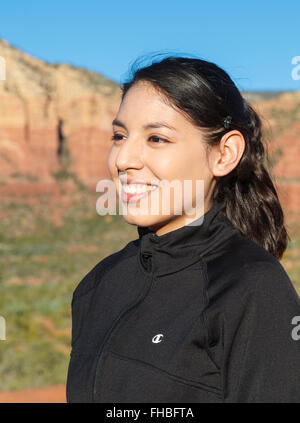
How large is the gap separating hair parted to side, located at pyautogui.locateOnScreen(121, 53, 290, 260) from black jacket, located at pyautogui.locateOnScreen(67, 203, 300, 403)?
0.20 meters

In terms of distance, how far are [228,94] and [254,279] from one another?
2.23 ft

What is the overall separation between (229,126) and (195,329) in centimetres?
72

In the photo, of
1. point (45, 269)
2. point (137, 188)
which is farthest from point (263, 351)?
point (45, 269)

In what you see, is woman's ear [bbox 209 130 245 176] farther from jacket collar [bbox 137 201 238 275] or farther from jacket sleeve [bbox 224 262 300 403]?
jacket sleeve [bbox 224 262 300 403]

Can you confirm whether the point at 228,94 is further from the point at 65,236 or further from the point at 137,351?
the point at 65,236

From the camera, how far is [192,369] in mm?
1470

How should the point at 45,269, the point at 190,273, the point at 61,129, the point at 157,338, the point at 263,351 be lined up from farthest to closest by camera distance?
the point at 61,129 → the point at 45,269 → the point at 190,273 → the point at 157,338 → the point at 263,351

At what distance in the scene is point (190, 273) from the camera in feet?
5.55

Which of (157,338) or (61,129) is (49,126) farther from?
(157,338)

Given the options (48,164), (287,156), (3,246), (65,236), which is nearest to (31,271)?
(3,246)

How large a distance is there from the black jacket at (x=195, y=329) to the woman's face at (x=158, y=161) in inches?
3.3

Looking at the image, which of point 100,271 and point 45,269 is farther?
point 45,269

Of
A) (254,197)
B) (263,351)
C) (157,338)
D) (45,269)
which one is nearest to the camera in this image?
(263,351)

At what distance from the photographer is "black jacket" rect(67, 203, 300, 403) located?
1419 mm
